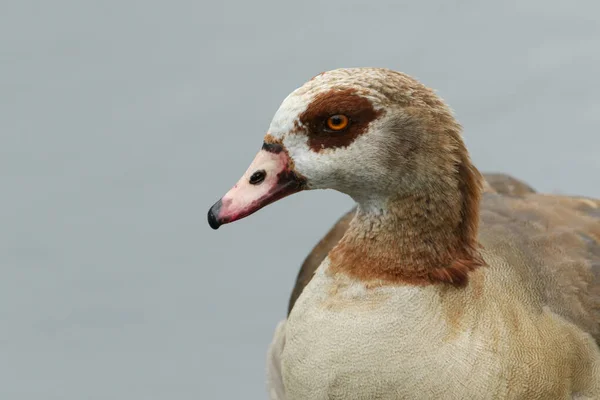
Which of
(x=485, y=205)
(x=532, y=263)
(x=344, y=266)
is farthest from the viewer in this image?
(x=485, y=205)

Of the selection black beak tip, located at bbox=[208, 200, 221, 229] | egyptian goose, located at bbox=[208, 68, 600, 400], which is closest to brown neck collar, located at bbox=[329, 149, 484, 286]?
egyptian goose, located at bbox=[208, 68, 600, 400]

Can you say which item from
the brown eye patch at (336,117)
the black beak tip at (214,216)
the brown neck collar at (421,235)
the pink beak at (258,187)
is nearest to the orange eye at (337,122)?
the brown eye patch at (336,117)

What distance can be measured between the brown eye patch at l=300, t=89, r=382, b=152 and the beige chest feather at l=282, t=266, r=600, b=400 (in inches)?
21.6

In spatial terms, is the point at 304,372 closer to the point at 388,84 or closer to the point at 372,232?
the point at 372,232

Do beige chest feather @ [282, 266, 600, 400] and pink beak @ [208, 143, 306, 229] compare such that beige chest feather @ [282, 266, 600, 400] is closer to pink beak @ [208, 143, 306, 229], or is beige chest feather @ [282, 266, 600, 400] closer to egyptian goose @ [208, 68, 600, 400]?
egyptian goose @ [208, 68, 600, 400]

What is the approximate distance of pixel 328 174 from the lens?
11.8ft

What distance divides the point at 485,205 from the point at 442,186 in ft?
3.48

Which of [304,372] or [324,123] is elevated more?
[324,123]

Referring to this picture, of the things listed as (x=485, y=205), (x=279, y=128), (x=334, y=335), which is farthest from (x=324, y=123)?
(x=485, y=205)

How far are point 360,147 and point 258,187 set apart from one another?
40 centimetres

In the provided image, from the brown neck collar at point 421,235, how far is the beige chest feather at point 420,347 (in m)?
0.06

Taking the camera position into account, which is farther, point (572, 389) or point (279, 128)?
point (572, 389)

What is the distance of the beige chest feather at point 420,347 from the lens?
11.7ft

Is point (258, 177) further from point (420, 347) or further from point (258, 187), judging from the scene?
point (420, 347)
